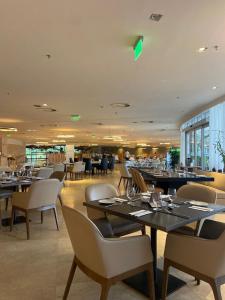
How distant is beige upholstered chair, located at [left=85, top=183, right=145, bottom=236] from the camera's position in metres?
2.74

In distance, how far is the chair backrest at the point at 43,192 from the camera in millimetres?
3770

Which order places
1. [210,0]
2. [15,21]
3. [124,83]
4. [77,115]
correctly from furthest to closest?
[77,115]
[124,83]
[15,21]
[210,0]

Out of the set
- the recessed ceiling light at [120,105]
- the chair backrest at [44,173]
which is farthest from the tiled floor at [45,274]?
the recessed ceiling light at [120,105]

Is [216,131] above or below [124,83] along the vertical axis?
below

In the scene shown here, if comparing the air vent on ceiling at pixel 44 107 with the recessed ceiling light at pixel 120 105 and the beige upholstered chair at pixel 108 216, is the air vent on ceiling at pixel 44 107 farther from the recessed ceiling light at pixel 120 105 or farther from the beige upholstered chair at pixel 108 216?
the beige upholstered chair at pixel 108 216

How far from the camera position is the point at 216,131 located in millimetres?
6953

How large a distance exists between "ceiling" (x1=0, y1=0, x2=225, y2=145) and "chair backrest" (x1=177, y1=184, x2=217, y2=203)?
1.94 meters

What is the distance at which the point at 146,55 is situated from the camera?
12.1 feet

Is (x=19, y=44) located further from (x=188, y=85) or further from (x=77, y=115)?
(x=77, y=115)

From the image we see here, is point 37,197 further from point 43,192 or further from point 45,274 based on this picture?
point 45,274

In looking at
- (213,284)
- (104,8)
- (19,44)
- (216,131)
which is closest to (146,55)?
(104,8)

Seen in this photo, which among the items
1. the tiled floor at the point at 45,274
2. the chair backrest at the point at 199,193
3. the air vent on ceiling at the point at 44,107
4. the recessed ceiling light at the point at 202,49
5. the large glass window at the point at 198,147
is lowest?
the tiled floor at the point at 45,274

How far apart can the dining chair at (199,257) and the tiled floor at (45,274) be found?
514 mm

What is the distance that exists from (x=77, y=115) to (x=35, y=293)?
711cm
